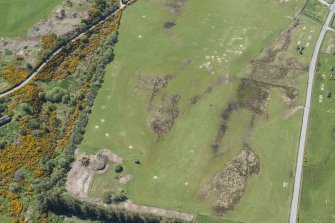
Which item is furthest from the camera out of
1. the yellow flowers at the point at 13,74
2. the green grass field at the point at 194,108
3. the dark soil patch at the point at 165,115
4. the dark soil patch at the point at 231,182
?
the yellow flowers at the point at 13,74

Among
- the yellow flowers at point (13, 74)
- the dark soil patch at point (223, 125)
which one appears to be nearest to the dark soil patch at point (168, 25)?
the dark soil patch at point (223, 125)

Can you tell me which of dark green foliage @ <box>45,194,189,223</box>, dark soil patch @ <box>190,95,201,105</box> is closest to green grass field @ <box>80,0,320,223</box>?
dark soil patch @ <box>190,95,201,105</box>

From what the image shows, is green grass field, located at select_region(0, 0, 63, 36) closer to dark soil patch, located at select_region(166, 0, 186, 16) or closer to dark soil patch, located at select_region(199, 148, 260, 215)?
dark soil patch, located at select_region(166, 0, 186, 16)

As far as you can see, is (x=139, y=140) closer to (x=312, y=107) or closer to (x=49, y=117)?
(x=49, y=117)

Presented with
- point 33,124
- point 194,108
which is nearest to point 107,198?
point 33,124

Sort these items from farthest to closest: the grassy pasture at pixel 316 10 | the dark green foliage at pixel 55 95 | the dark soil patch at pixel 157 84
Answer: the grassy pasture at pixel 316 10, the dark soil patch at pixel 157 84, the dark green foliage at pixel 55 95

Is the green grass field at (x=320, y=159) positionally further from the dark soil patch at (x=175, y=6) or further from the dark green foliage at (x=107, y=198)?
the dark soil patch at (x=175, y=6)

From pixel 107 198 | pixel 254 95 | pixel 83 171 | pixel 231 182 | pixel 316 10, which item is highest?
pixel 316 10

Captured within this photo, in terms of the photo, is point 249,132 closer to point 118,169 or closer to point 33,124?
point 118,169
